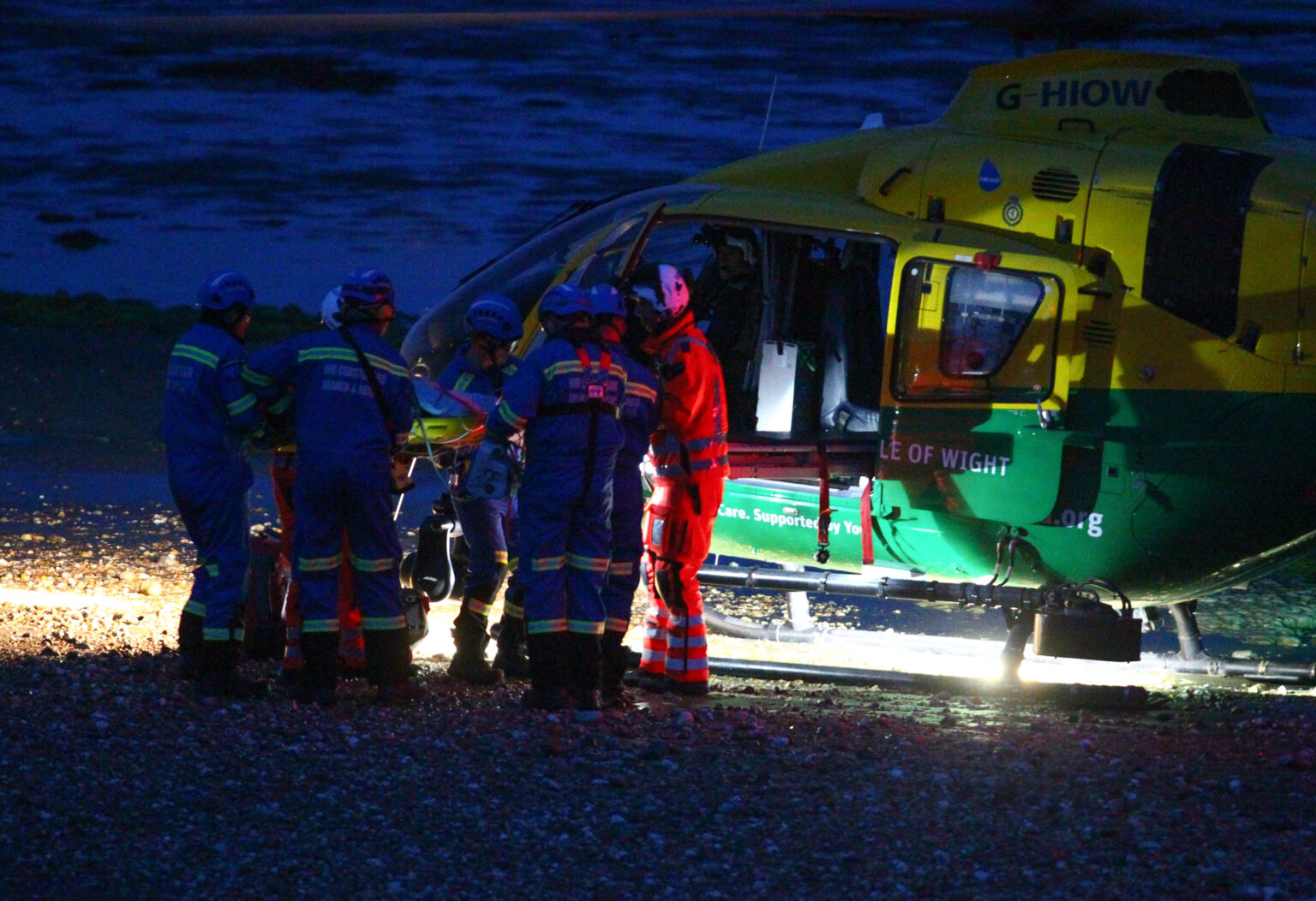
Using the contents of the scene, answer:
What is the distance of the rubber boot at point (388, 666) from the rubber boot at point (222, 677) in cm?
50

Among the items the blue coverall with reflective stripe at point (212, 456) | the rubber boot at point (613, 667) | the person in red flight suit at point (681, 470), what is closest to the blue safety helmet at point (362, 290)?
the blue coverall with reflective stripe at point (212, 456)

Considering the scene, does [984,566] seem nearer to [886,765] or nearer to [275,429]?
[886,765]

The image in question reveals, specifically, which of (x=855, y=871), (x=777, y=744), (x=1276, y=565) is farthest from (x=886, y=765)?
(x=1276, y=565)

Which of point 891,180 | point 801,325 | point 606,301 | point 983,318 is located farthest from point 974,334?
point 606,301

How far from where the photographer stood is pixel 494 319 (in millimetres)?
7699

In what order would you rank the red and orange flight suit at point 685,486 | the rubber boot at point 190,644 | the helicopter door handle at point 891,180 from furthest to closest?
the helicopter door handle at point 891,180, the red and orange flight suit at point 685,486, the rubber boot at point 190,644

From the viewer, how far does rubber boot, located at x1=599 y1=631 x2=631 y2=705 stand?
7336 mm

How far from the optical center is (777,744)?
6492 mm

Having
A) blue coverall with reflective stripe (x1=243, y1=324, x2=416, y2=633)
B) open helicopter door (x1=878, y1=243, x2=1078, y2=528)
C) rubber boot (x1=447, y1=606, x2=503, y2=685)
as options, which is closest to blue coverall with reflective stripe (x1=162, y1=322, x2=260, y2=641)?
blue coverall with reflective stripe (x1=243, y1=324, x2=416, y2=633)

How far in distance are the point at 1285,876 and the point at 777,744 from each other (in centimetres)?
215

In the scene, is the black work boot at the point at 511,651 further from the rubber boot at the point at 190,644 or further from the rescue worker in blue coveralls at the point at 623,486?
the rubber boot at the point at 190,644

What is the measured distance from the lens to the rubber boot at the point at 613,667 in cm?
734

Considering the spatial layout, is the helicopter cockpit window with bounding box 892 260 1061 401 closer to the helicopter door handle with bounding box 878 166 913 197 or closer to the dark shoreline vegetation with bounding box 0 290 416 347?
the helicopter door handle with bounding box 878 166 913 197

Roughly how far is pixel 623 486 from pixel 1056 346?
7.25ft
